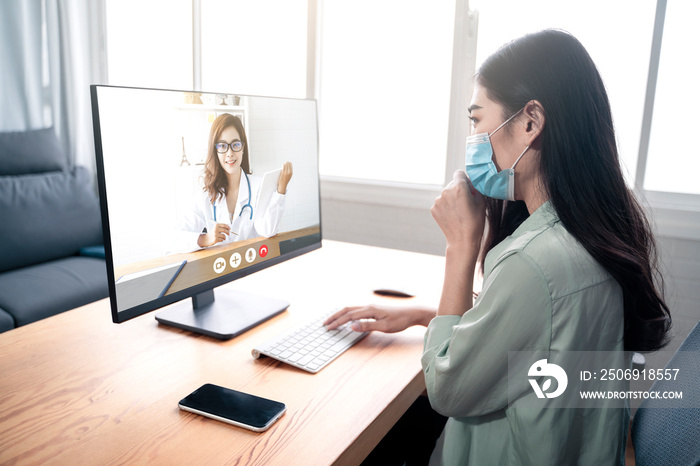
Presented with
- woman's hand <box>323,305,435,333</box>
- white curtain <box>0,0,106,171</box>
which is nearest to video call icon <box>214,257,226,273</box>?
woman's hand <box>323,305,435,333</box>

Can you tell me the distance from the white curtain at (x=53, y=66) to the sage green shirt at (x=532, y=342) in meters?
2.90

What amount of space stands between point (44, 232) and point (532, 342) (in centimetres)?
243

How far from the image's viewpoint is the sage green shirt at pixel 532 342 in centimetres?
77

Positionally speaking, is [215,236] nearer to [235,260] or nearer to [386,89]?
[235,260]

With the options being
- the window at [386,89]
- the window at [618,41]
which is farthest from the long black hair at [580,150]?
the window at [386,89]

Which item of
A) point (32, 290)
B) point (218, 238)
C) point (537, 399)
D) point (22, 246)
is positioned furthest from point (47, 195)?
point (537, 399)

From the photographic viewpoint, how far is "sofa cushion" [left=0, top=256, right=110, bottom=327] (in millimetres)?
2053

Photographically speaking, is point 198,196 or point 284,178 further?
point 284,178

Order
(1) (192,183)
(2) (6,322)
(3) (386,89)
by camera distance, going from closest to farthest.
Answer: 1. (1) (192,183)
2. (2) (6,322)
3. (3) (386,89)

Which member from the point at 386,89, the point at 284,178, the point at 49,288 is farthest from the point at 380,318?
the point at 386,89

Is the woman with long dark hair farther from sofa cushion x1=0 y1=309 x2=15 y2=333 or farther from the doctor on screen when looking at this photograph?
sofa cushion x1=0 y1=309 x2=15 y2=333

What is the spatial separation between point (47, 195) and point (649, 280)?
2622 mm

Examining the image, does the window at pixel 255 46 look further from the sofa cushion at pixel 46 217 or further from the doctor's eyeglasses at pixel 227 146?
the doctor's eyeglasses at pixel 227 146

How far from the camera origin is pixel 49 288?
7.23 feet
